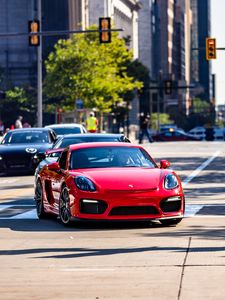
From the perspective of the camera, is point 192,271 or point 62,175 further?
point 62,175

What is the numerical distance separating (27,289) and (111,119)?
4948 inches

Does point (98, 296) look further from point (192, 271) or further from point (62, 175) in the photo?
point (62, 175)

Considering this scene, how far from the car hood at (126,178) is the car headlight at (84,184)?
7 cm

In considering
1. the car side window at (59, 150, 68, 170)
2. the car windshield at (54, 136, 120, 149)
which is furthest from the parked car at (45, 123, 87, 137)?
the car side window at (59, 150, 68, 170)

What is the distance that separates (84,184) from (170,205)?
1265mm

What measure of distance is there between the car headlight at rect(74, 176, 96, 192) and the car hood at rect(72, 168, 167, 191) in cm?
7

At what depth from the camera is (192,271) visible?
11766 millimetres

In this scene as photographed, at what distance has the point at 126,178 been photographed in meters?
17.1

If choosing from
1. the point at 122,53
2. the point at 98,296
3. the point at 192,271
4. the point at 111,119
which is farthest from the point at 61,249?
the point at 111,119

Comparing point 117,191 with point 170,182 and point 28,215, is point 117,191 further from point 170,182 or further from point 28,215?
point 28,215

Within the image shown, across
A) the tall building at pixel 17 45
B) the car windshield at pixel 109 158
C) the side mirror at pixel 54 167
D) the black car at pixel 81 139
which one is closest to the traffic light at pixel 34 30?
the black car at pixel 81 139

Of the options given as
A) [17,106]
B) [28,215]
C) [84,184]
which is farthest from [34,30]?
[17,106]

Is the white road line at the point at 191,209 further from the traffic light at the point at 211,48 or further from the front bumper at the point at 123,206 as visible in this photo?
the traffic light at the point at 211,48

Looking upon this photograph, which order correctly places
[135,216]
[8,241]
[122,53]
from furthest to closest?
[122,53] → [135,216] → [8,241]
